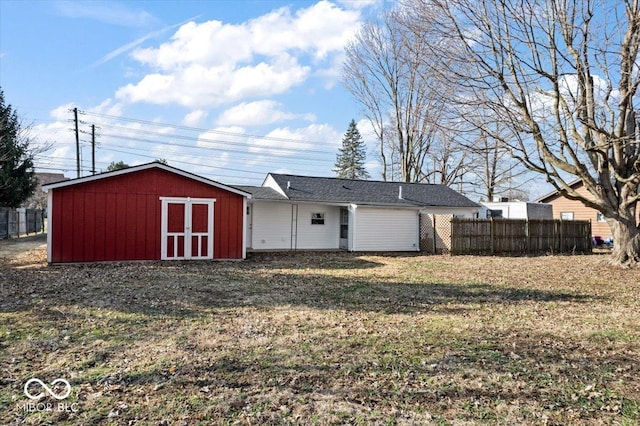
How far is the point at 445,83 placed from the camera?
1285 cm

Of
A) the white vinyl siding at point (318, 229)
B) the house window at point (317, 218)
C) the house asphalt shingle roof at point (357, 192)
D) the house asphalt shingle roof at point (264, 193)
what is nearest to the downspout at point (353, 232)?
the house asphalt shingle roof at point (357, 192)

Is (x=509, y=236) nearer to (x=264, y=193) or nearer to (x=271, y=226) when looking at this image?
(x=271, y=226)

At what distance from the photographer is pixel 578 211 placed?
2831 cm

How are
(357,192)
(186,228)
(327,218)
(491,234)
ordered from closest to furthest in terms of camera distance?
(186,228), (491,234), (327,218), (357,192)

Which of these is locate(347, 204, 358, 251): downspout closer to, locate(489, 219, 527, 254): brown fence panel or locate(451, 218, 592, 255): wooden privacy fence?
locate(451, 218, 592, 255): wooden privacy fence

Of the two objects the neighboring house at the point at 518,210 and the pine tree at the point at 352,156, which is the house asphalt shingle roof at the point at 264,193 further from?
the pine tree at the point at 352,156

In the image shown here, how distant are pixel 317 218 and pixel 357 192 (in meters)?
2.65

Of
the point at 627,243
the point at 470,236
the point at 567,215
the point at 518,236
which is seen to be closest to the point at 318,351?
the point at 627,243

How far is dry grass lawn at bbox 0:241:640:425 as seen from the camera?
11.6 ft

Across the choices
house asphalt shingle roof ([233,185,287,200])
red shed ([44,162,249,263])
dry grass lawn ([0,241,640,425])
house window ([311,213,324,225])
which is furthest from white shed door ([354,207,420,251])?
dry grass lawn ([0,241,640,425])

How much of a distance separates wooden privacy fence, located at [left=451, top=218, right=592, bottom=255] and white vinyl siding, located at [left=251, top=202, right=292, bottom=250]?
7273 millimetres

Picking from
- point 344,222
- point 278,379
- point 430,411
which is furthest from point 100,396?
point 344,222

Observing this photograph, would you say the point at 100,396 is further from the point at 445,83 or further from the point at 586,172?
the point at 586,172

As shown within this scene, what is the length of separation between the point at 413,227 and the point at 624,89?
10.1m
